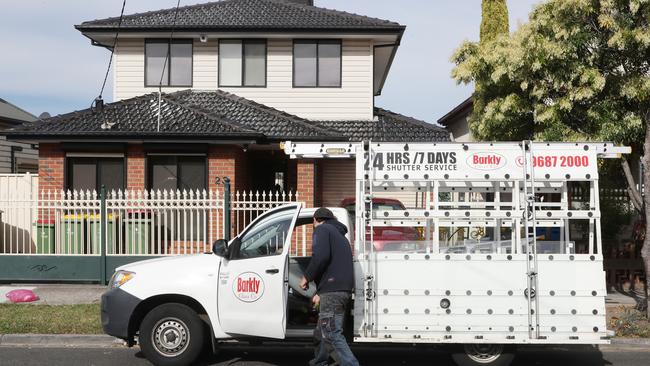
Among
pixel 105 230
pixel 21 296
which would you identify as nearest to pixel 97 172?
pixel 105 230

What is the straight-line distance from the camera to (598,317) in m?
7.02

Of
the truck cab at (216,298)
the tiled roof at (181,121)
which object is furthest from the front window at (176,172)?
the truck cab at (216,298)

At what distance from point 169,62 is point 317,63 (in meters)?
4.04

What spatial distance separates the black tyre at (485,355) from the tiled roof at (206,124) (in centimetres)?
857

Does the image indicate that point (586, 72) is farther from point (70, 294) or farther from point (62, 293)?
point (62, 293)

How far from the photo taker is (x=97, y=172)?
16281 millimetres

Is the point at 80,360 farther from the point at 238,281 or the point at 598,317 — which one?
the point at 598,317

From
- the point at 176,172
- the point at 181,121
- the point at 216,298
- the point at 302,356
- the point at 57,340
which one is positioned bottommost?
the point at 302,356

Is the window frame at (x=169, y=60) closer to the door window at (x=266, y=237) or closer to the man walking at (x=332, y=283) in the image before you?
the door window at (x=266, y=237)

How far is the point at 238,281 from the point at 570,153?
3657 millimetres

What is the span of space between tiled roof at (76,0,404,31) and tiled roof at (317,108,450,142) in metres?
2.49

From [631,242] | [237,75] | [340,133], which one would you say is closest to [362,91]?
[340,133]

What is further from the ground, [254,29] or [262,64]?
[254,29]

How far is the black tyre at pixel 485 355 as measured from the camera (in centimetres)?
734
